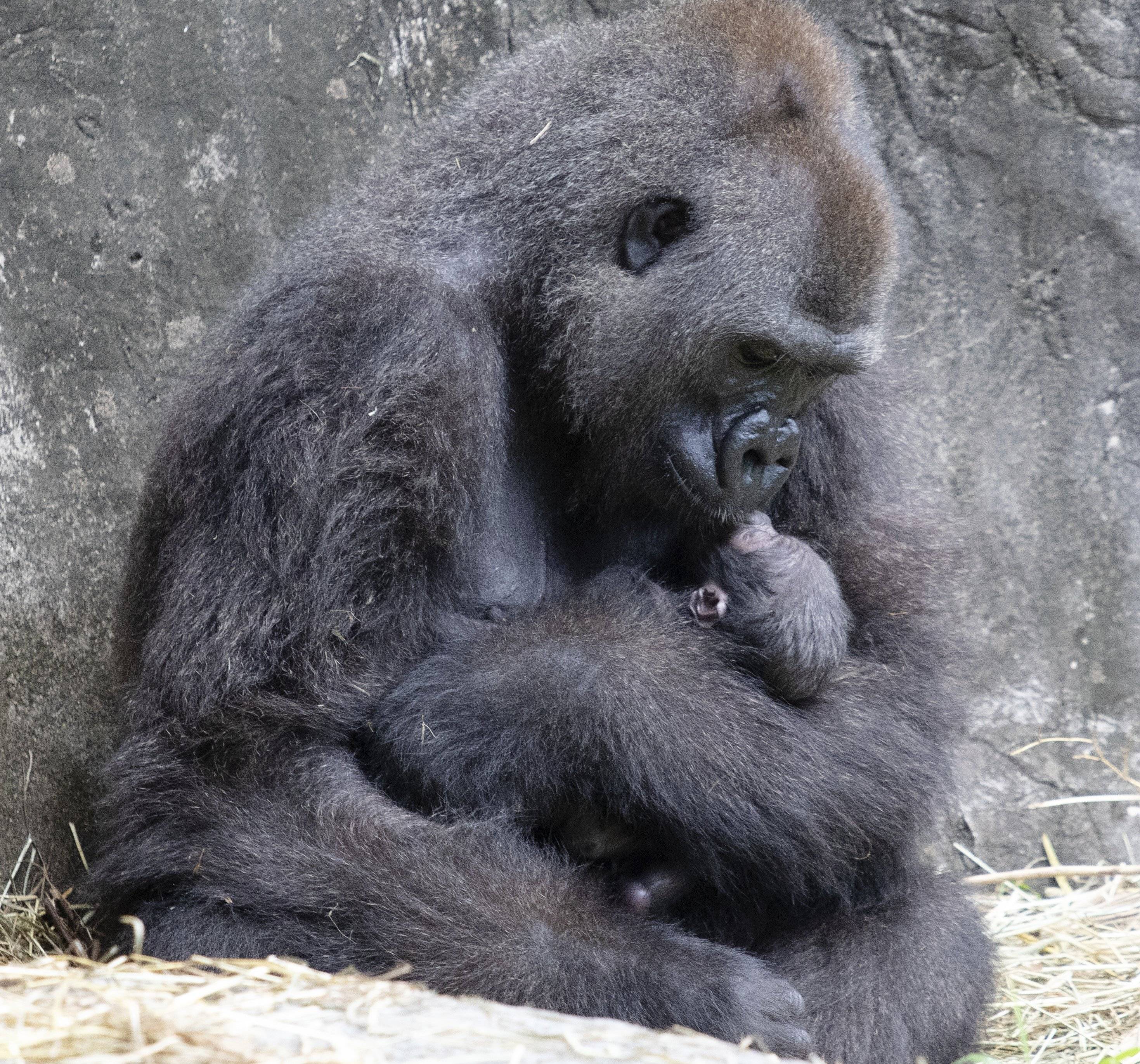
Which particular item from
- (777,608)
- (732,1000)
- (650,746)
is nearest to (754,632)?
(777,608)

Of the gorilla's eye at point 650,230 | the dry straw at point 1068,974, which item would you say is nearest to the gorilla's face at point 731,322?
the gorilla's eye at point 650,230

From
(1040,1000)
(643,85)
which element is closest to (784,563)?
(643,85)

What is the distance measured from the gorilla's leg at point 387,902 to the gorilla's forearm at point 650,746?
14 cm

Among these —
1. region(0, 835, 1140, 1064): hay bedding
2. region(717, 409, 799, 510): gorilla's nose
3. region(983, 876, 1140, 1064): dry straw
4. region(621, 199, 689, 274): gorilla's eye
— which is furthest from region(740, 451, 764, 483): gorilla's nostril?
region(983, 876, 1140, 1064): dry straw

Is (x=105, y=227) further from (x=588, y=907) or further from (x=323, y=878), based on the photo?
(x=588, y=907)

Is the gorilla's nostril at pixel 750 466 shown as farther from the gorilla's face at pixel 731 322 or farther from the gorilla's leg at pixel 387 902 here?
the gorilla's leg at pixel 387 902

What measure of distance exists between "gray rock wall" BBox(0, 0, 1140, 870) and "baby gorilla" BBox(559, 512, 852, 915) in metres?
1.51

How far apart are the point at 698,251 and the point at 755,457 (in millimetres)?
499

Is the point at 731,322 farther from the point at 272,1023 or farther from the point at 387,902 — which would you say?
the point at 272,1023

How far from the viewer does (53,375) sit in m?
3.68

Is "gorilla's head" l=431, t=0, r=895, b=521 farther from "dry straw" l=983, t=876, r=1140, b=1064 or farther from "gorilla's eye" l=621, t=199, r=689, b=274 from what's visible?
"dry straw" l=983, t=876, r=1140, b=1064

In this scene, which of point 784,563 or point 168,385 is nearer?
point 784,563

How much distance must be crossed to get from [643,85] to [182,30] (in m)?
1.50

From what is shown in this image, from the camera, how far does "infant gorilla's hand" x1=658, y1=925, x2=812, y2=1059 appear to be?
2609 millimetres
